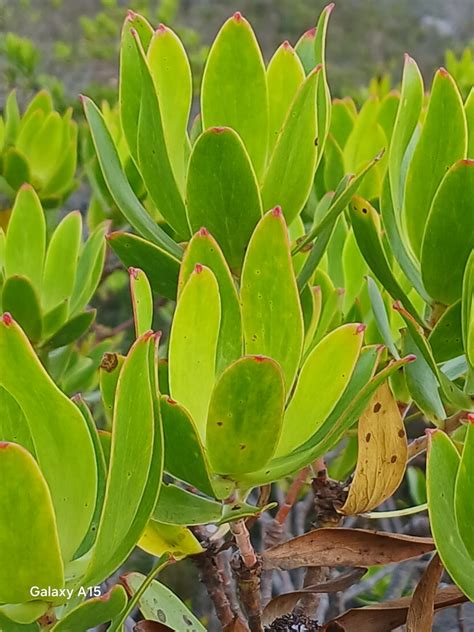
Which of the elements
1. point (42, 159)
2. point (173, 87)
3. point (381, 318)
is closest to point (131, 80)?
point (173, 87)

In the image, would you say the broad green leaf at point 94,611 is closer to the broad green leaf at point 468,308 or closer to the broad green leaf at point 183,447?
the broad green leaf at point 183,447

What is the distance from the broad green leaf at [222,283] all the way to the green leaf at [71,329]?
0.34m

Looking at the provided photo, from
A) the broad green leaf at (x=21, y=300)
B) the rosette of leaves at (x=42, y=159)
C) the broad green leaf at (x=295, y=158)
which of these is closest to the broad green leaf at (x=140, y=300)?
the broad green leaf at (x=295, y=158)

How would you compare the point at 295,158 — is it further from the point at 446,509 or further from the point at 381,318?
the point at 446,509

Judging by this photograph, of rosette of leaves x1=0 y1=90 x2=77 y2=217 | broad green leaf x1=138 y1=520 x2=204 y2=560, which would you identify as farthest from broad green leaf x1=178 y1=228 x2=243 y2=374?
rosette of leaves x1=0 y1=90 x2=77 y2=217

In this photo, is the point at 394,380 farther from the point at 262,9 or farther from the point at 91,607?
the point at 262,9

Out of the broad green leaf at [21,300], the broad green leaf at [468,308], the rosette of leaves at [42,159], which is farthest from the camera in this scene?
the rosette of leaves at [42,159]

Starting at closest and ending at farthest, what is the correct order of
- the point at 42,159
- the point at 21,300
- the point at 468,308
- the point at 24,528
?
the point at 24,528 → the point at 468,308 → the point at 21,300 → the point at 42,159

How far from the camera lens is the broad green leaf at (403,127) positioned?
50cm

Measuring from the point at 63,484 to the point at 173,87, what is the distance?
274mm

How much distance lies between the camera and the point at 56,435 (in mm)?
371

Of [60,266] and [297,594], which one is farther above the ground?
[60,266]

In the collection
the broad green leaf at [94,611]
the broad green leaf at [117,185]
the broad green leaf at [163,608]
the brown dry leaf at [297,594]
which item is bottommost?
the broad green leaf at [163,608]

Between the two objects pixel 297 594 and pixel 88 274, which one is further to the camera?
pixel 88 274
